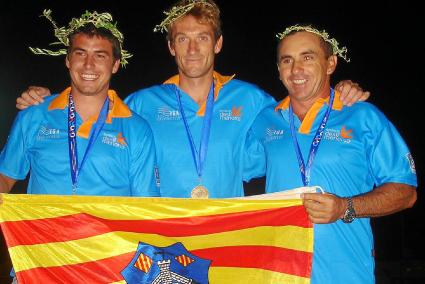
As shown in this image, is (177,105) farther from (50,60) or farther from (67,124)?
(50,60)

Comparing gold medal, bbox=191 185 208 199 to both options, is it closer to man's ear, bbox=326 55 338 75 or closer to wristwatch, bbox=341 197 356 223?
wristwatch, bbox=341 197 356 223

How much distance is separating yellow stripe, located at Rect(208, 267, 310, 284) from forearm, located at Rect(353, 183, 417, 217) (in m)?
0.45

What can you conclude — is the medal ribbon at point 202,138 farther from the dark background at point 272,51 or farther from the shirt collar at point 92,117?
the dark background at point 272,51

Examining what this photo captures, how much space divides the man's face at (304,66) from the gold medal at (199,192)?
0.74m

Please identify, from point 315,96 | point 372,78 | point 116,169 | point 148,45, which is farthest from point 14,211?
point 372,78

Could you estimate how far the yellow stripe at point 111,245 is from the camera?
2303mm

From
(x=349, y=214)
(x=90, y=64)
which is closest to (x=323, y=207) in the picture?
(x=349, y=214)

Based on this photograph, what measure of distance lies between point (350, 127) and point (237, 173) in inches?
29.7

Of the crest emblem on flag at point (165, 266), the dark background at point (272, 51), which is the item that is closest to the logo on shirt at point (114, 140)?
the crest emblem on flag at point (165, 266)

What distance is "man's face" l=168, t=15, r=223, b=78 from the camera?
9.59ft

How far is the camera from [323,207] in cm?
222

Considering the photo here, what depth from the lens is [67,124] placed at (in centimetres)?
265

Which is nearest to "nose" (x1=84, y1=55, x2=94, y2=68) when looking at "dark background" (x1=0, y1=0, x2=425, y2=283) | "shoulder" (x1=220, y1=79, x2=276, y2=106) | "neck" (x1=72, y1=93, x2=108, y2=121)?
"neck" (x1=72, y1=93, x2=108, y2=121)

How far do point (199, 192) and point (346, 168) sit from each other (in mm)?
858
